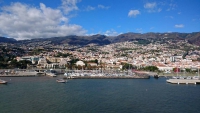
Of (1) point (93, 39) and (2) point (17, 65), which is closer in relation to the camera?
(2) point (17, 65)

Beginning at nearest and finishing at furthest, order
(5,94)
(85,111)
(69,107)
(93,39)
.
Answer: (85,111), (69,107), (5,94), (93,39)

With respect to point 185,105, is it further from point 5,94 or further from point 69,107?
point 5,94

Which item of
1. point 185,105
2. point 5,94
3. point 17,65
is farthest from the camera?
point 17,65

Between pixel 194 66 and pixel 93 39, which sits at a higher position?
pixel 93 39

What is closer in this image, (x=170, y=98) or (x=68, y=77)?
(x=170, y=98)

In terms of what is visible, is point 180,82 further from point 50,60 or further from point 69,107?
point 50,60

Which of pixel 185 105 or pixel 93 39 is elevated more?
pixel 93 39

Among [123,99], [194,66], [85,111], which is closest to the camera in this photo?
[85,111]

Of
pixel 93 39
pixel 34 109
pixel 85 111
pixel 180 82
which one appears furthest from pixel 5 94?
pixel 93 39

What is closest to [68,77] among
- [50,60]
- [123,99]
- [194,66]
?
[123,99]
